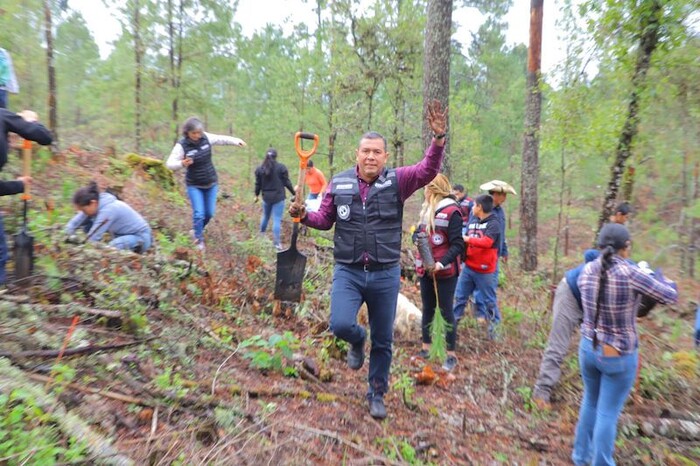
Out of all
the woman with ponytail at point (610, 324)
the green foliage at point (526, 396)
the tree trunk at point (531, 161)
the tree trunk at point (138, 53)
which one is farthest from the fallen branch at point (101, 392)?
the tree trunk at point (531, 161)

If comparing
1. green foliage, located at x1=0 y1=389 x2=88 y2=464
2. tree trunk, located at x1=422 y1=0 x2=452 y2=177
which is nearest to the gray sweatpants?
tree trunk, located at x1=422 y1=0 x2=452 y2=177

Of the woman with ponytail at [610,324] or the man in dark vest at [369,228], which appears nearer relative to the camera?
the woman with ponytail at [610,324]

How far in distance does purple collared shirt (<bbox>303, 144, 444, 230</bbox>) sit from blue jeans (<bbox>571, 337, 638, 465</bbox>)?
1.74 metres

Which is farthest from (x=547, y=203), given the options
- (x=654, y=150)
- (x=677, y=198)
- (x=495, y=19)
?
(x=654, y=150)

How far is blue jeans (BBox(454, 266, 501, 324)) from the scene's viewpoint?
5.81 metres

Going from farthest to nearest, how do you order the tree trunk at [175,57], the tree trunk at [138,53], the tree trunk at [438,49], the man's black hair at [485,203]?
1. the tree trunk at [175,57]
2. the tree trunk at [138,53]
3. the tree trunk at [438,49]
4. the man's black hair at [485,203]

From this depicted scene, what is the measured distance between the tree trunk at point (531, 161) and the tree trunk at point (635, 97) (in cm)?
500

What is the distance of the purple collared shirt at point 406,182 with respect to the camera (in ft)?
11.2

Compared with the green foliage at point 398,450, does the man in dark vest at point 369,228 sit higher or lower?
higher

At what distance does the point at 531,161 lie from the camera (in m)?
11.3

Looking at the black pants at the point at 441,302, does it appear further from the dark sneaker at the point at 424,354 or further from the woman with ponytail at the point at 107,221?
the woman with ponytail at the point at 107,221

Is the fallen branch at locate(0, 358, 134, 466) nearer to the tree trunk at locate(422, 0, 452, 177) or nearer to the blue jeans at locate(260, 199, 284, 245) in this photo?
the tree trunk at locate(422, 0, 452, 177)

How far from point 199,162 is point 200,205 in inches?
25.8

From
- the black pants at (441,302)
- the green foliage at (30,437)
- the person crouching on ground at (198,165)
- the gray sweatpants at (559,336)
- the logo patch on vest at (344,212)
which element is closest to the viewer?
the green foliage at (30,437)
